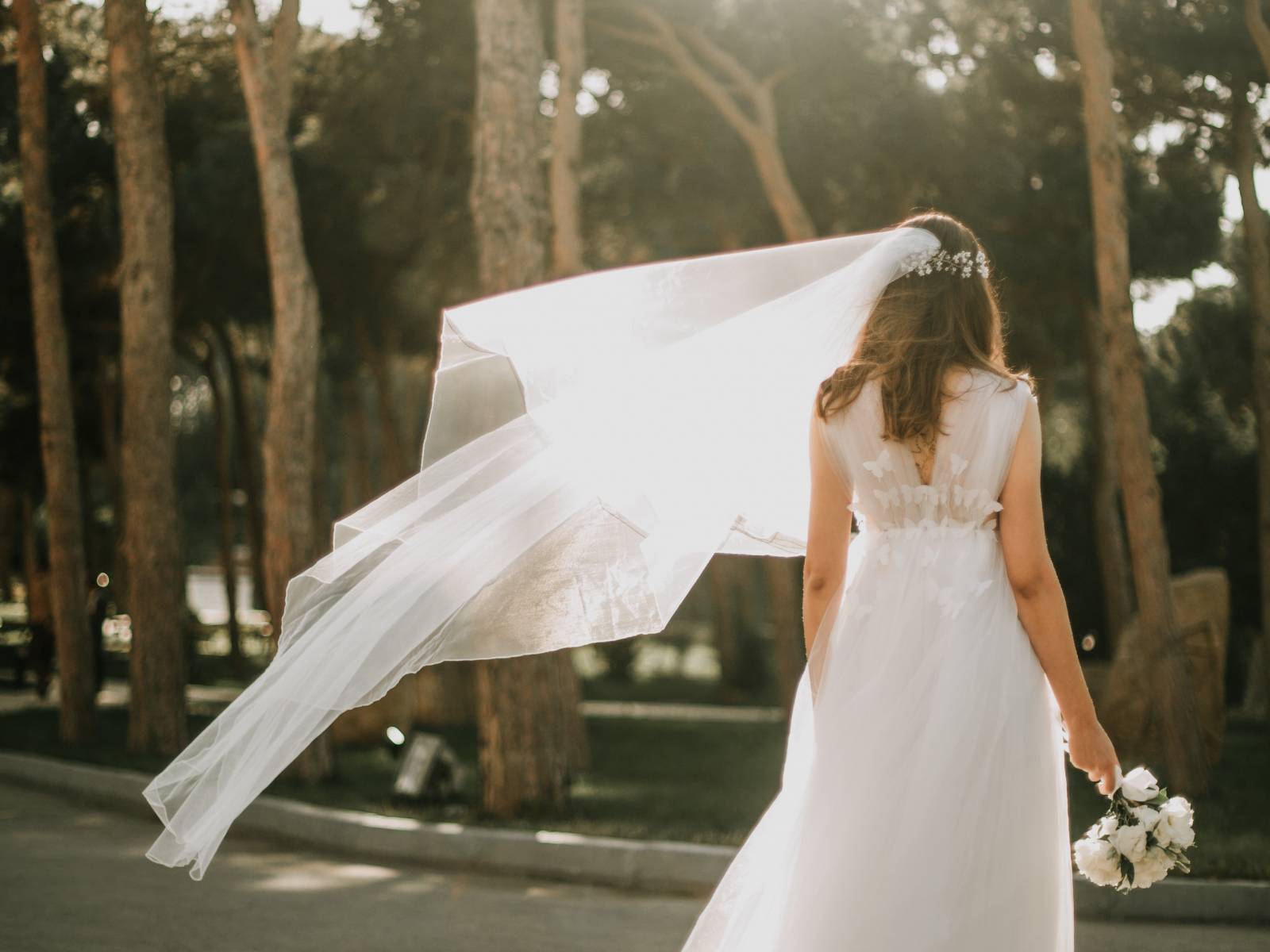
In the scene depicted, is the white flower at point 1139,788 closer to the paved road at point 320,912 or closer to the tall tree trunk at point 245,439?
the paved road at point 320,912

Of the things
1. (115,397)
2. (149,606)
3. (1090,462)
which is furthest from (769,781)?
(115,397)

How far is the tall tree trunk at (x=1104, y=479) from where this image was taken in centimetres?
1917

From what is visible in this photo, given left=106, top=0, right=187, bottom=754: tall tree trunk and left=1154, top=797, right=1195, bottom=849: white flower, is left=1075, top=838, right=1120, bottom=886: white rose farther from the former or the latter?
left=106, top=0, right=187, bottom=754: tall tree trunk

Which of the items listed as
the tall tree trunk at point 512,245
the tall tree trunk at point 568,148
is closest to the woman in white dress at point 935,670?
the tall tree trunk at point 512,245

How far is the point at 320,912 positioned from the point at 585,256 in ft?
48.7

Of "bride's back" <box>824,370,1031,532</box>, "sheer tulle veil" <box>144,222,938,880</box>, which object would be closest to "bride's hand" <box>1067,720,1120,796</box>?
"bride's back" <box>824,370,1031,532</box>

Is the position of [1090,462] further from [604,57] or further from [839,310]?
[839,310]

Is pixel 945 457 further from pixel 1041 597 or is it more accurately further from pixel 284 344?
pixel 284 344

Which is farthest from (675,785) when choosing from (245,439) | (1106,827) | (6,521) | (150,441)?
(6,521)

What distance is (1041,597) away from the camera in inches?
151

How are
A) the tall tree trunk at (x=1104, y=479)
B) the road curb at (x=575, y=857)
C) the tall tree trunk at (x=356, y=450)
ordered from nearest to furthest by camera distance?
1. the road curb at (x=575, y=857)
2. the tall tree trunk at (x=1104, y=479)
3. the tall tree trunk at (x=356, y=450)

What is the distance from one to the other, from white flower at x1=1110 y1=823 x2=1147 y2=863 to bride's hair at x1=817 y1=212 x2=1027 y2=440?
43.7 inches

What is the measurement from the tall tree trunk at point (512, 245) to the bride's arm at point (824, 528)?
539 centimetres

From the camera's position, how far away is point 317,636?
4672mm
